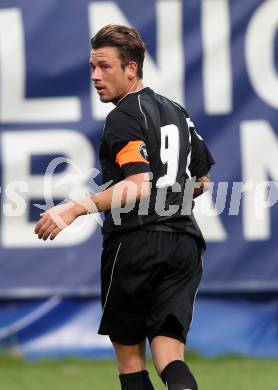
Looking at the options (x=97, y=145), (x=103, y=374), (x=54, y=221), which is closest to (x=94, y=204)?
(x=54, y=221)

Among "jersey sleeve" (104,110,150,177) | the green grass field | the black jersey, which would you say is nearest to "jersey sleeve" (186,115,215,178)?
the black jersey

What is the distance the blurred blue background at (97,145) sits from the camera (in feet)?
22.9

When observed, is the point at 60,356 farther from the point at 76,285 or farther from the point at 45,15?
the point at 45,15

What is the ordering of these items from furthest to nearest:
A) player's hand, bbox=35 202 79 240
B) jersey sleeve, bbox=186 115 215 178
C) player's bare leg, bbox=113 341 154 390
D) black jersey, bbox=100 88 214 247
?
jersey sleeve, bbox=186 115 215 178 → player's bare leg, bbox=113 341 154 390 → black jersey, bbox=100 88 214 247 → player's hand, bbox=35 202 79 240

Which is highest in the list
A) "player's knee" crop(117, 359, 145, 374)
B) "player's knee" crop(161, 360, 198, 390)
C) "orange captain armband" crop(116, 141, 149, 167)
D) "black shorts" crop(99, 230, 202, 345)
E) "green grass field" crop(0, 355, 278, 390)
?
"orange captain armband" crop(116, 141, 149, 167)

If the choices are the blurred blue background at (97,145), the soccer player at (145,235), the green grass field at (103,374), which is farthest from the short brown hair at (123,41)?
the blurred blue background at (97,145)

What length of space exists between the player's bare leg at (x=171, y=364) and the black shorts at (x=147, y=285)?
0.03 m

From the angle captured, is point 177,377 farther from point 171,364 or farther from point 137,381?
point 137,381

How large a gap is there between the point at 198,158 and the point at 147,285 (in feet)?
2.02

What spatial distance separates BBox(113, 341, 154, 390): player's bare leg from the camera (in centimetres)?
414

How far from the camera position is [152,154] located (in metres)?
4.00

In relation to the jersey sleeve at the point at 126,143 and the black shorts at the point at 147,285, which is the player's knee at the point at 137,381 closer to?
the black shorts at the point at 147,285

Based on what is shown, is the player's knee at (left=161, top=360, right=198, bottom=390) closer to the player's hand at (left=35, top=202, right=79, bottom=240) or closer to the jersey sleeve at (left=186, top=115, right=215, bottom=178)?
the player's hand at (left=35, top=202, right=79, bottom=240)

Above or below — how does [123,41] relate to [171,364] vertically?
above
